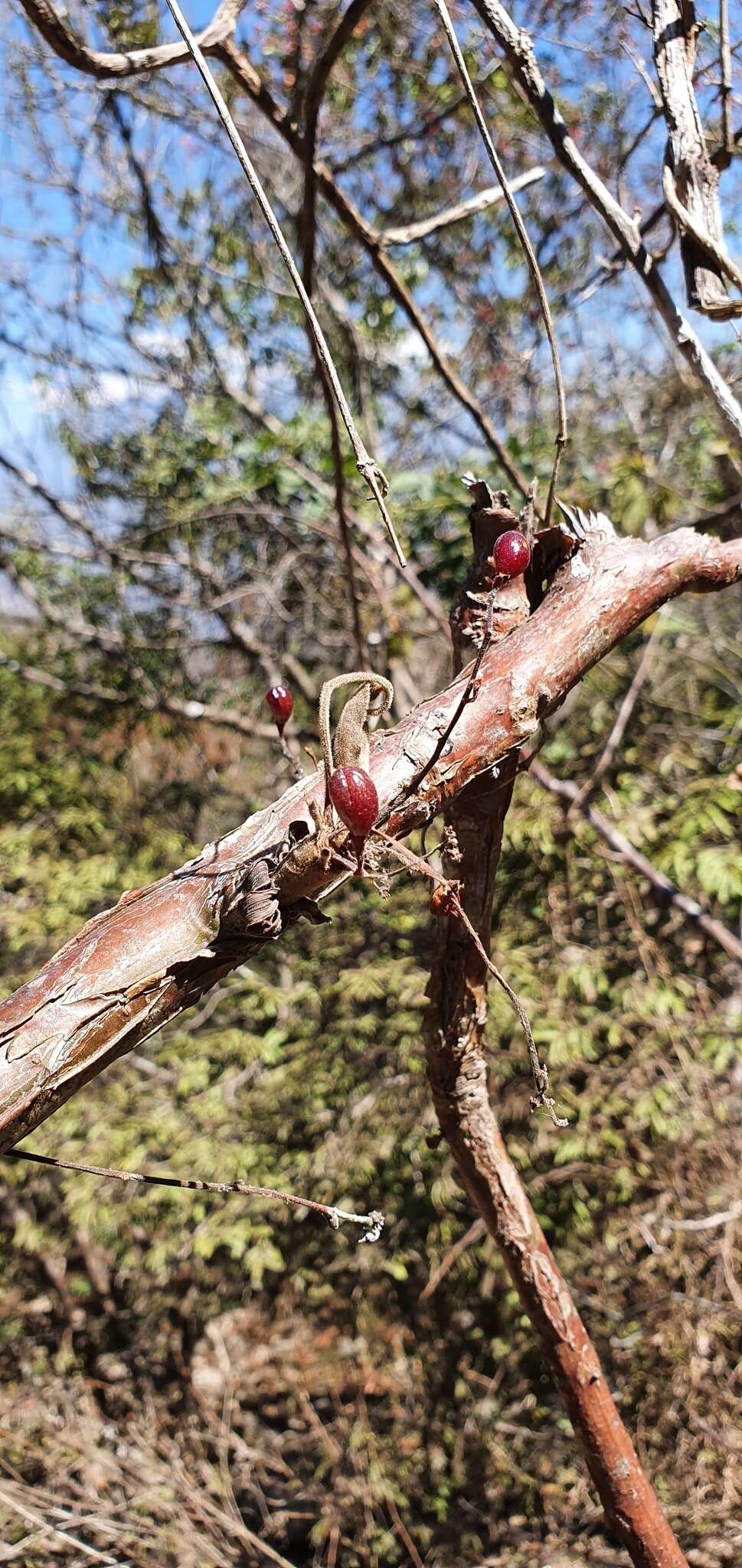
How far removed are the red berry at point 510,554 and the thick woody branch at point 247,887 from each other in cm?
8

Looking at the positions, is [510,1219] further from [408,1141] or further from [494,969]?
[408,1141]

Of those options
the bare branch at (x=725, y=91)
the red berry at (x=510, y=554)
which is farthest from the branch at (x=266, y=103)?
the bare branch at (x=725, y=91)

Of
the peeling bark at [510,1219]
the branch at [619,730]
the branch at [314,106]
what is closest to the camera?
the peeling bark at [510,1219]

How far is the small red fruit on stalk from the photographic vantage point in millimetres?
749

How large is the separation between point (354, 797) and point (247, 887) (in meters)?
0.12

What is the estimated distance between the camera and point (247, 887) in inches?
31.5

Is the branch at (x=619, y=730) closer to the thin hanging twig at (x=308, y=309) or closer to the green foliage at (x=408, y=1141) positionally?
the green foliage at (x=408, y=1141)

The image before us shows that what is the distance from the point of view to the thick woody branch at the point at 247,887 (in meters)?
0.75

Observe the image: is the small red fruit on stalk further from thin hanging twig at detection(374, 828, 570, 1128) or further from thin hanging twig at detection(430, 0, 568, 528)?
thin hanging twig at detection(430, 0, 568, 528)

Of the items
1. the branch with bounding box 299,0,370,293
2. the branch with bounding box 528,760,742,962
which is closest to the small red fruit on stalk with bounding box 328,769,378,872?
the branch with bounding box 299,0,370,293

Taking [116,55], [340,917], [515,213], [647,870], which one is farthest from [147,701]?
[515,213]

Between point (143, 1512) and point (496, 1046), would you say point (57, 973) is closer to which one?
point (496, 1046)

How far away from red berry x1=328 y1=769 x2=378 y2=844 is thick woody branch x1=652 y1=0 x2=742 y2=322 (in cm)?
92

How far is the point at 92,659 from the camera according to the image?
3871 millimetres
